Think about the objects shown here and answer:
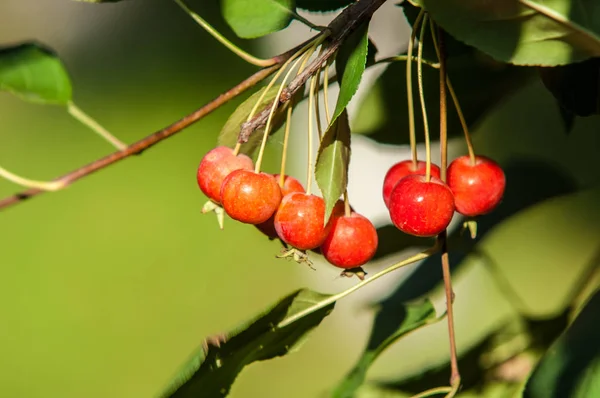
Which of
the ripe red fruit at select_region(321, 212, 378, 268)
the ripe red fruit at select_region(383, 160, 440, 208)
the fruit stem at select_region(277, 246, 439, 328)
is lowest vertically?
the fruit stem at select_region(277, 246, 439, 328)

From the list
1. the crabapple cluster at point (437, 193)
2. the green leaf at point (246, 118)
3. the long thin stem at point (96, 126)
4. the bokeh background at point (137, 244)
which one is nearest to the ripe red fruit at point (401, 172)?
the crabapple cluster at point (437, 193)

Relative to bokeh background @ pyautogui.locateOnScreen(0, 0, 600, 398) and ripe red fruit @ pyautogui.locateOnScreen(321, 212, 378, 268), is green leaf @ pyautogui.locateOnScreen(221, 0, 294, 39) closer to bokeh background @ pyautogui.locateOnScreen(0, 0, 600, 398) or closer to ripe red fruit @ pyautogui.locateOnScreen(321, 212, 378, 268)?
ripe red fruit @ pyautogui.locateOnScreen(321, 212, 378, 268)

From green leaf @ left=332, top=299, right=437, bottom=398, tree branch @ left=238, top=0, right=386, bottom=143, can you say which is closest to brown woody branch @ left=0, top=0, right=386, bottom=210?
tree branch @ left=238, top=0, right=386, bottom=143

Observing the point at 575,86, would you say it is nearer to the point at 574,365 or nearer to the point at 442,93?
the point at 442,93

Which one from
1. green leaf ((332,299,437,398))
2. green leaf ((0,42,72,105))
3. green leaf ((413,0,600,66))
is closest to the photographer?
green leaf ((413,0,600,66))

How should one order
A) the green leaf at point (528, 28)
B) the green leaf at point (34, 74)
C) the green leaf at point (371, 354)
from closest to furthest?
the green leaf at point (528, 28) < the green leaf at point (34, 74) < the green leaf at point (371, 354)

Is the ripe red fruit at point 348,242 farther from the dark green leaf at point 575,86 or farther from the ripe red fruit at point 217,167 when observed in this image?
the dark green leaf at point 575,86

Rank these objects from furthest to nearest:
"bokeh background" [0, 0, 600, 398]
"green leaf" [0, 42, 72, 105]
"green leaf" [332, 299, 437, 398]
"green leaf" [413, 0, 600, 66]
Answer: "bokeh background" [0, 0, 600, 398] < "green leaf" [332, 299, 437, 398] < "green leaf" [0, 42, 72, 105] < "green leaf" [413, 0, 600, 66]

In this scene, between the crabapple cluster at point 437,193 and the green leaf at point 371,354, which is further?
the green leaf at point 371,354

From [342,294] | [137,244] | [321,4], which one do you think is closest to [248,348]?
[342,294]
